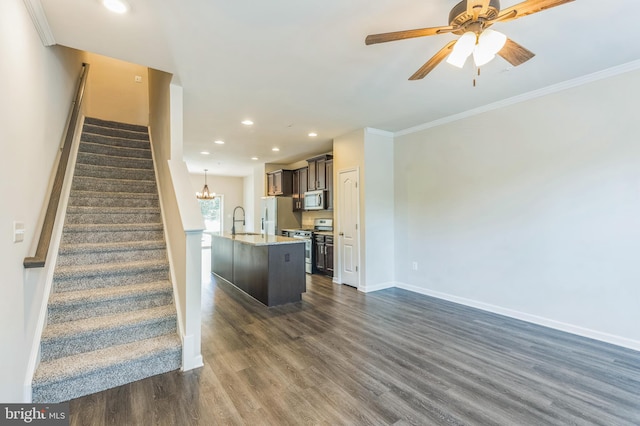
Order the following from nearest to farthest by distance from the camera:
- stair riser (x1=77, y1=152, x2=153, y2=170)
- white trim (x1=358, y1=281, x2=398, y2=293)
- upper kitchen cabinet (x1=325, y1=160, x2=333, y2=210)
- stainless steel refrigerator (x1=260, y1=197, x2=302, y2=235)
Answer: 1. stair riser (x1=77, y1=152, x2=153, y2=170)
2. white trim (x1=358, y1=281, x2=398, y2=293)
3. upper kitchen cabinet (x1=325, y1=160, x2=333, y2=210)
4. stainless steel refrigerator (x1=260, y1=197, x2=302, y2=235)

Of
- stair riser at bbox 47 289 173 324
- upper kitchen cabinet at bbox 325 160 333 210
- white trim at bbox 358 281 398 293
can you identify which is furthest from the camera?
upper kitchen cabinet at bbox 325 160 333 210

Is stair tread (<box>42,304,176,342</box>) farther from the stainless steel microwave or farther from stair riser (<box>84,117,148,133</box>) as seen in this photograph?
the stainless steel microwave

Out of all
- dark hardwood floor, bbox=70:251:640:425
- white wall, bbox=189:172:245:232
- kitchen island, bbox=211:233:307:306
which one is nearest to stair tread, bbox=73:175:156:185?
kitchen island, bbox=211:233:307:306

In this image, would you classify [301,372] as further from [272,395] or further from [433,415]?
[433,415]

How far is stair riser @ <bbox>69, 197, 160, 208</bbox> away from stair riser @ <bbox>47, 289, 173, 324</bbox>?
1.47 metres

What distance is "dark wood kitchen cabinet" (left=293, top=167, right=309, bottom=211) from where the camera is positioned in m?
7.14

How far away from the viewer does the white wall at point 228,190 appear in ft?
34.8

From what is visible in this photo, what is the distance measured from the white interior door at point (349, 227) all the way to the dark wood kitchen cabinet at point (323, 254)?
0.49 metres

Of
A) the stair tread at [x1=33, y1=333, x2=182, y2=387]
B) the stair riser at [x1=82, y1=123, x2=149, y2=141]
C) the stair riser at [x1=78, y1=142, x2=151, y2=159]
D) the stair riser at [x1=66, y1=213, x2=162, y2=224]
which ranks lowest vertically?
the stair tread at [x1=33, y1=333, x2=182, y2=387]

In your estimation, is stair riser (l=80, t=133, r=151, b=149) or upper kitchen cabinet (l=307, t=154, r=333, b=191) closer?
stair riser (l=80, t=133, r=151, b=149)

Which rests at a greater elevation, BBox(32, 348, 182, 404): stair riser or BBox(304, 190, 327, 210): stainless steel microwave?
BBox(304, 190, 327, 210): stainless steel microwave

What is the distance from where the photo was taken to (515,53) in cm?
201

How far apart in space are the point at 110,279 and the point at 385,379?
8.86 feet
